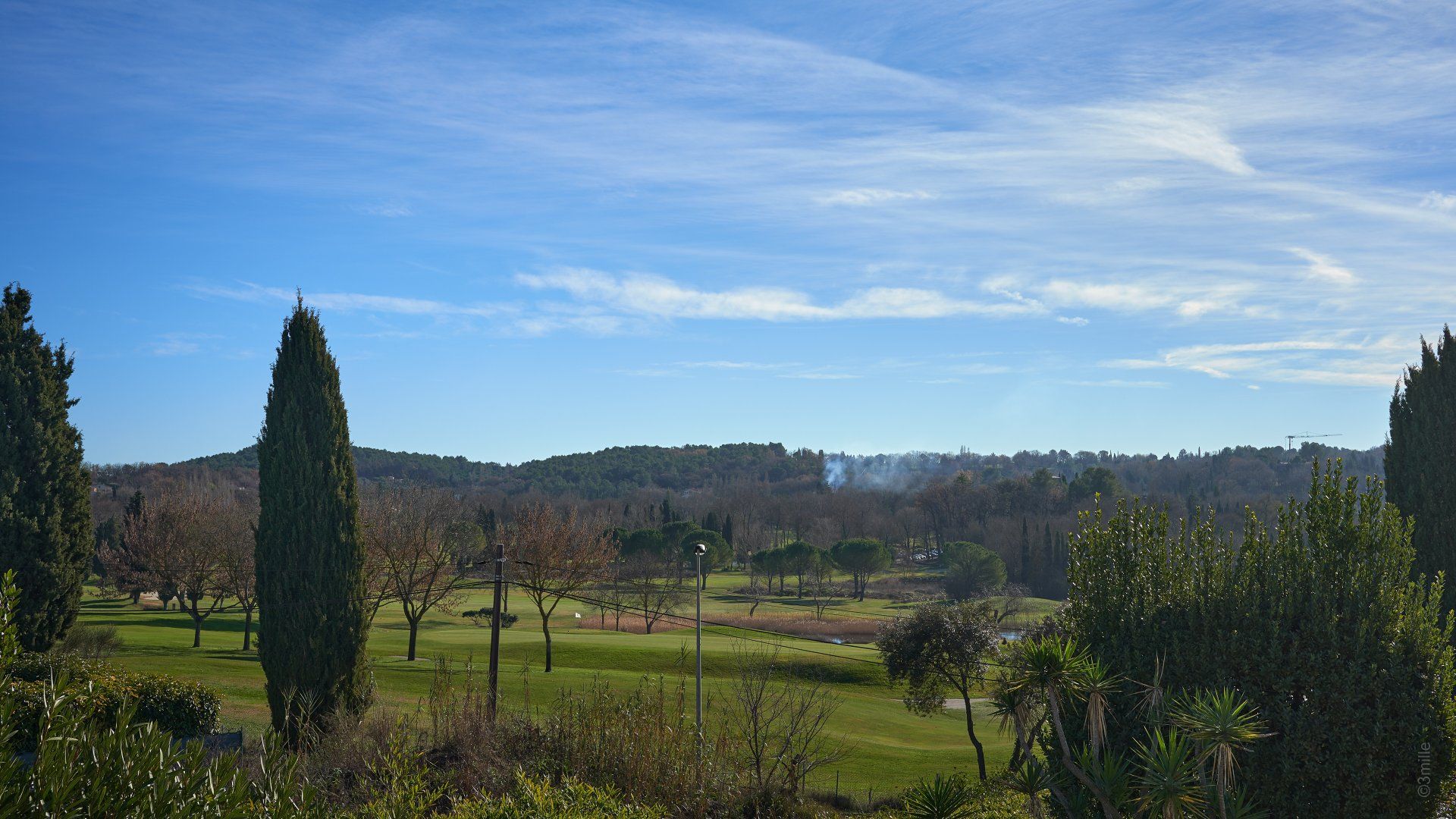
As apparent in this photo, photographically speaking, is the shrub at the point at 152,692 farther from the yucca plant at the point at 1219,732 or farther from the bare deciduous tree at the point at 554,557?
the yucca plant at the point at 1219,732

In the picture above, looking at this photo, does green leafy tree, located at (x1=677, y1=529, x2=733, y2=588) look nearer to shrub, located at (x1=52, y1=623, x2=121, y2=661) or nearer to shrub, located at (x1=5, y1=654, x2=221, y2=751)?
shrub, located at (x1=52, y1=623, x2=121, y2=661)

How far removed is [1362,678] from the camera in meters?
11.0

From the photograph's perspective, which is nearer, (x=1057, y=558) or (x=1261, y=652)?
(x=1261, y=652)

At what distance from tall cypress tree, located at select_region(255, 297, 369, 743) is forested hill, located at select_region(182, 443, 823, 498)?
12424 cm

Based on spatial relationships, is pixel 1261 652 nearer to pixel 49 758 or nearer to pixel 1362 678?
pixel 1362 678

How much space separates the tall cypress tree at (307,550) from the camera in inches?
810

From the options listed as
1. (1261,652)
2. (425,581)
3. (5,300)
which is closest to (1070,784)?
(1261,652)

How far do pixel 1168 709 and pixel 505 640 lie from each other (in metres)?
35.7

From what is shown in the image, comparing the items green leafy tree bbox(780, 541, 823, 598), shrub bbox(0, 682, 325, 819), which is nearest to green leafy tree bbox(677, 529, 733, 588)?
green leafy tree bbox(780, 541, 823, 598)

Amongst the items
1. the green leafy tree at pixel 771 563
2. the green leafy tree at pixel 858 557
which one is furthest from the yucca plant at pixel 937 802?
the green leafy tree at pixel 858 557

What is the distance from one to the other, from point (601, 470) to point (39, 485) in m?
153

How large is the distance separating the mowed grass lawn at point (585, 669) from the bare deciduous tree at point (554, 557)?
7.86ft

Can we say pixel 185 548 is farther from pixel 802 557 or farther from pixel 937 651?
pixel 802 557

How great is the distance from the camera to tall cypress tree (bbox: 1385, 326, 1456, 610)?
19.4 metres
